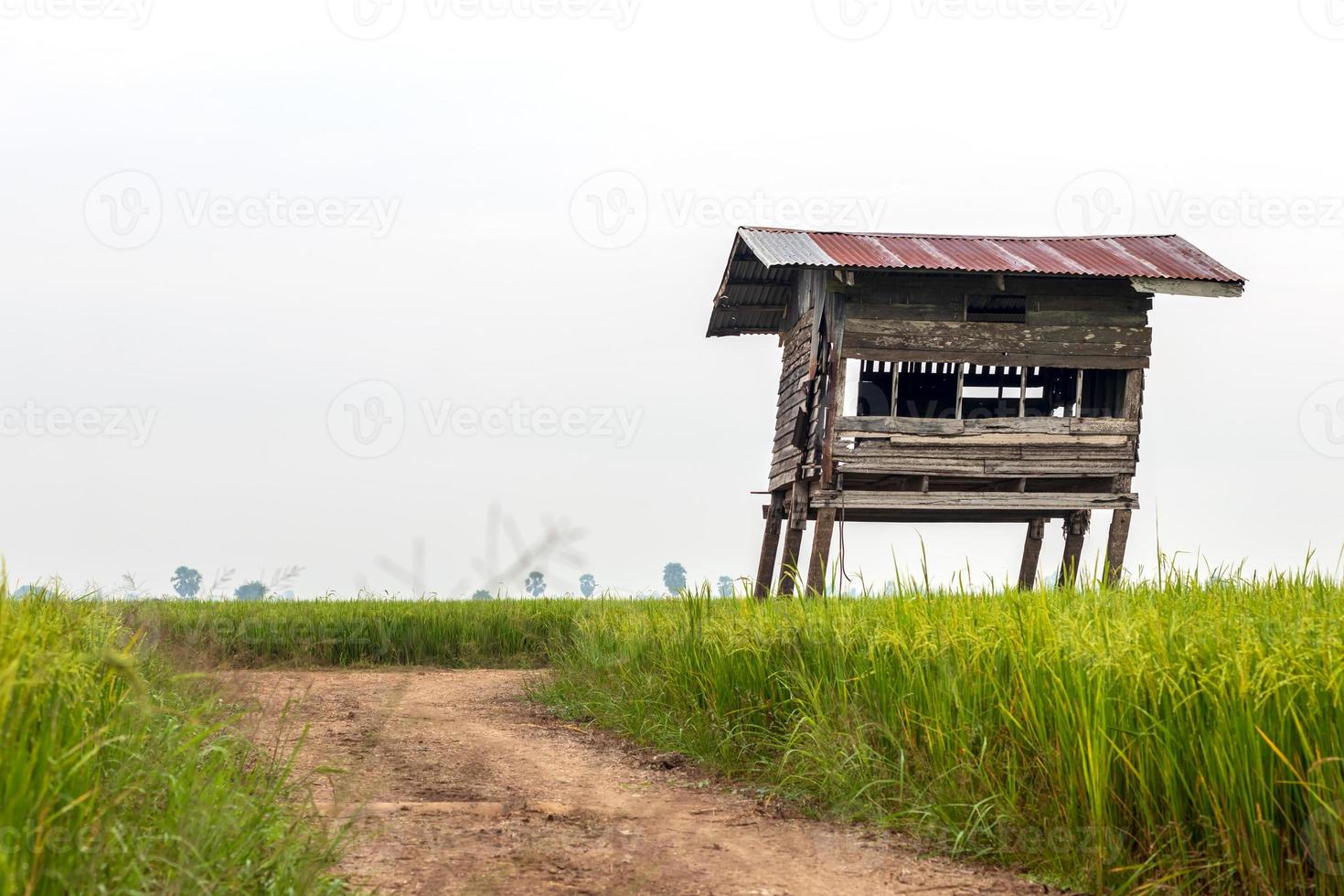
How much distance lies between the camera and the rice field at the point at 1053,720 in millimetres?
4047

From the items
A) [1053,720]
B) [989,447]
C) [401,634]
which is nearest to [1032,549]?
[989,447]

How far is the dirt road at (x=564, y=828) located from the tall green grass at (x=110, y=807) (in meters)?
0.33

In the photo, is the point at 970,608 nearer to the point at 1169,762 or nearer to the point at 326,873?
the point at 1169,762

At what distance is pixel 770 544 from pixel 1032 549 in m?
4.73

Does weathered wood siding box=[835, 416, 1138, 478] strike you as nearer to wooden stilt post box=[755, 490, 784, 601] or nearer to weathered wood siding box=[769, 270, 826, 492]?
weathered wood siding box=[769, 270, 826, 492]

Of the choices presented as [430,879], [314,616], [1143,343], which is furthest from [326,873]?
[1143,343]

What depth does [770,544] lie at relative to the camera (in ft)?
66.7

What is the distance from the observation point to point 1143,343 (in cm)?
1714

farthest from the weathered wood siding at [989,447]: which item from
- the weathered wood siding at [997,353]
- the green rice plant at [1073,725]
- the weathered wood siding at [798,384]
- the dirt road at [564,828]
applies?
the dirt road at [564,828]

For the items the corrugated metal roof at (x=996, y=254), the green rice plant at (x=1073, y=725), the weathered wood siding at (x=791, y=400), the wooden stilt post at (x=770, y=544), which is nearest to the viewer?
the green rice plant at (x=1073, y=725)

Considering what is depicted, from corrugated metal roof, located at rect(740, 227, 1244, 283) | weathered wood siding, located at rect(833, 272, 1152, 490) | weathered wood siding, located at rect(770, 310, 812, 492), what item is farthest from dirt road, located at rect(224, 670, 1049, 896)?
weathered wood siding, located at rect(770, 310, 812, 492)

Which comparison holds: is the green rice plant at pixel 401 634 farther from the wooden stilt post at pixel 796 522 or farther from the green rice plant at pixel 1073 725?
the green rice plant at pixel 1073 725

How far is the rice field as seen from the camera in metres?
4.05

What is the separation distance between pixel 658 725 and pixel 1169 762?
4440mm
